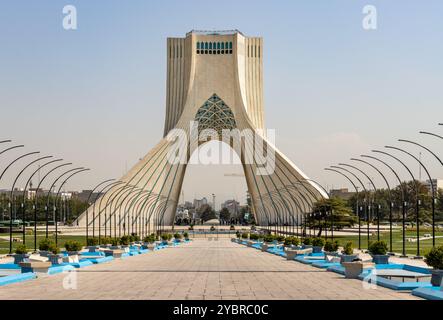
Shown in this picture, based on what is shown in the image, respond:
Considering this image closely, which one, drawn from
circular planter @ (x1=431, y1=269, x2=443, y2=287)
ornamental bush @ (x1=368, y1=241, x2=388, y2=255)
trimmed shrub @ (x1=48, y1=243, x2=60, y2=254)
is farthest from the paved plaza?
ornamental bush @ (x1=368, y1=241, x2=388, y2=255)

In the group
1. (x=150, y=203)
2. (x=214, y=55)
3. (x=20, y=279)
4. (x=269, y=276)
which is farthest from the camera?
(x=214, y=55)

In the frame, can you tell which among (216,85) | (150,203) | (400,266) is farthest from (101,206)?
(400,266)

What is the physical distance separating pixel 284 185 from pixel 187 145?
17385 millimetres

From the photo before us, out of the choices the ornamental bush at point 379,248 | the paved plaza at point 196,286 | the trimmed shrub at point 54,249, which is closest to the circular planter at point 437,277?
the paved plaza at point 196,286

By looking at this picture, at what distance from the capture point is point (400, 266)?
23.4 metres

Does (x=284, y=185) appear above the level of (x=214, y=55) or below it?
below

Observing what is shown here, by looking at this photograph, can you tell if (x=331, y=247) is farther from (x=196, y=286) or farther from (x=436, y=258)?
(x=196, y=286)

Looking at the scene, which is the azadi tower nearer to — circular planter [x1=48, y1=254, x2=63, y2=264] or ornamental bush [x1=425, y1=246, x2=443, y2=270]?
circular planter [x1=48, y1=254, x2=63, y2=264]

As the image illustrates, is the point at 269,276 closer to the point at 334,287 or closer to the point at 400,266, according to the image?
the point at 334,287

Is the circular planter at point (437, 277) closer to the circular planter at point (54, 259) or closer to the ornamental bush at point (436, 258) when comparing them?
the ornamental bush at point (436, 258)

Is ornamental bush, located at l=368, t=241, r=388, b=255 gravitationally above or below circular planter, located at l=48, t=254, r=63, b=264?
above

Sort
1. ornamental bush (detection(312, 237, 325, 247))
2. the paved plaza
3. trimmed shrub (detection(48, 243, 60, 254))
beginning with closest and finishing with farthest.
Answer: the paved plaza < trimmed shrub (detection(48, 243, 60, 254)) < ornamental bush (detection(312, 237, 325, 247))

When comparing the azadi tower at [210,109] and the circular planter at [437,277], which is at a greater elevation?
the azadi tower at [210,109]
